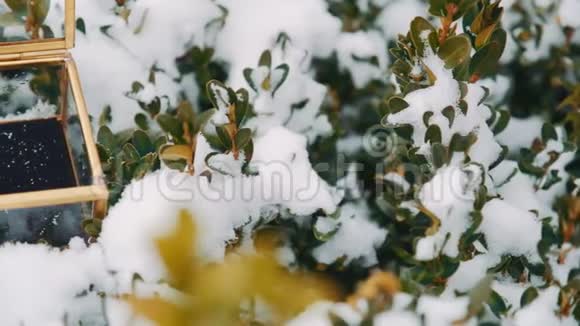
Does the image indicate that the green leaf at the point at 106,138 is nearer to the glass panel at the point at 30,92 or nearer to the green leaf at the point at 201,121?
the glass panel at the point at 30,92

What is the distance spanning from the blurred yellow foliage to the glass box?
1.75 ft

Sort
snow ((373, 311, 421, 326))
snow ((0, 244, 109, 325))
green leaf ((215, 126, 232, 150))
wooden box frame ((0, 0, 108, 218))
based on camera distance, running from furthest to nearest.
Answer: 1. green leaf ((215, 126, 232, 150))
2. snow ((0, 244, 109, 325))
3. wooden box frame ((0, 0, 108, 218))
4. snow ((373, 311, 421, 326))

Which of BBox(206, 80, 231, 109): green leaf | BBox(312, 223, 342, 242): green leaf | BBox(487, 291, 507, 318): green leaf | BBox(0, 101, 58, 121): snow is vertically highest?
BBox(206, 80, 231, 109): green leaf

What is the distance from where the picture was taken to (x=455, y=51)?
102 centimetres

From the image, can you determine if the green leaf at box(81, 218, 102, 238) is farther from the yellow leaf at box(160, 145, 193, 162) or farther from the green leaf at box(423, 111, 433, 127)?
the green leaf at box(423, 111, 433, 127)

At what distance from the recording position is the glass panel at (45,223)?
930mm

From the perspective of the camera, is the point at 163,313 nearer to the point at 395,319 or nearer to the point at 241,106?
the point at 395,319

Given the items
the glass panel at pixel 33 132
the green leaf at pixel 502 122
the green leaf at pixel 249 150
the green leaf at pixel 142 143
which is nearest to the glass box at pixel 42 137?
the glass panel at pixel 33 132

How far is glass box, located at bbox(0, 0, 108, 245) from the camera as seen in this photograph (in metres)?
0.91

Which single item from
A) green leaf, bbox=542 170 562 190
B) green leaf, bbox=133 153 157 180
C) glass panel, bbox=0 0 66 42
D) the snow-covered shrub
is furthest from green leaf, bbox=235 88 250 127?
green leaf, bbox=542 170 562 190

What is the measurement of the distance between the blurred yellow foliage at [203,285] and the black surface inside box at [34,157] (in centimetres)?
63

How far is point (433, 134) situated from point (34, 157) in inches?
21.8

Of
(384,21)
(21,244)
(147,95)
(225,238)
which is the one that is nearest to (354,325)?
(225,238)

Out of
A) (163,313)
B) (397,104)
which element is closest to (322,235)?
(397,104)
